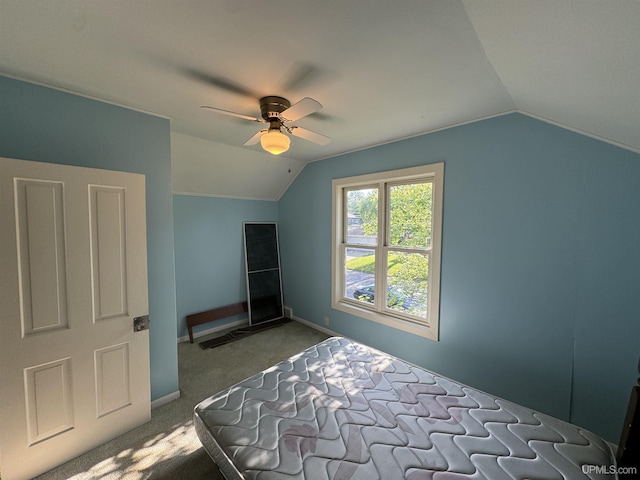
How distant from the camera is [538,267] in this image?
6.42 feet

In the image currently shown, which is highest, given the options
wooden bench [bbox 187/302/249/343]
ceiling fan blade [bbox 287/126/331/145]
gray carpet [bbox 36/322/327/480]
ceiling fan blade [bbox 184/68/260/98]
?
ceiling fan blade [bbox 184/68/260/98]

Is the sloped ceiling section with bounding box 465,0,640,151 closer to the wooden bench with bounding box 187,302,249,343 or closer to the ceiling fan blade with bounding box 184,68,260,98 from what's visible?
the ceiling fan blade with bounding box 184,68,260,98

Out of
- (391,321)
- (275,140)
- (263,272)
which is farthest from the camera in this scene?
(263,272)

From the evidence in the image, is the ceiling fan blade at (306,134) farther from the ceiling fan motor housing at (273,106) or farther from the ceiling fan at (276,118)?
the ceiling fan motor housing at (273,106)

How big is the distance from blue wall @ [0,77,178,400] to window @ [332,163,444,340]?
1.99m

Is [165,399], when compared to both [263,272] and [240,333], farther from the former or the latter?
[263,272]

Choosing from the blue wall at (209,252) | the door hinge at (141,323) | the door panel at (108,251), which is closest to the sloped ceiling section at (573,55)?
the door panel at (108,251)

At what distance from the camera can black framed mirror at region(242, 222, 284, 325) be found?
397 cm

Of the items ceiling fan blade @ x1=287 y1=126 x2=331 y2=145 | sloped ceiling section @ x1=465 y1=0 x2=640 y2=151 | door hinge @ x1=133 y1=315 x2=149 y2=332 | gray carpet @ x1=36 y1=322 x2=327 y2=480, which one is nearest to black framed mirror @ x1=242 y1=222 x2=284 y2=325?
gray carpet @ x1=36 y1=322 x2=327 y2=480

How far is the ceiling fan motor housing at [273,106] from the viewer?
1.73 m

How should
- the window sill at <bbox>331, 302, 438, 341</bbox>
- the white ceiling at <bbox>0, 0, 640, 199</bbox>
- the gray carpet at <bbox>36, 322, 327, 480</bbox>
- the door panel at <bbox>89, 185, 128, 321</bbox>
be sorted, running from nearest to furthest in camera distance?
the white ceiling at <bbox>0, 0, 640, 199</bbox>
the gray carpet at <bbox>36, 322, 327, 480</bbox>
the door panel at <bbox>89, 185, 128, 321</bbox>
the window sill at <bbox>331, 302, 438, 341</bbox>

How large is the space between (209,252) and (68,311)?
2066mm

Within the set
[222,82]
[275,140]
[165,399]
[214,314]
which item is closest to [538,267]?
[275,140]

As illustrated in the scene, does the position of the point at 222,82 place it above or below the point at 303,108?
above
